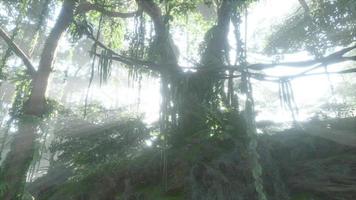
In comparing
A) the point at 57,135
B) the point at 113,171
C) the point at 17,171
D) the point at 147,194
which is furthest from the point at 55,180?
the point at 147,194

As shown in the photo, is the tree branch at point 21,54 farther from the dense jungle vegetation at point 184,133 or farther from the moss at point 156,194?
the moss at point 156,194

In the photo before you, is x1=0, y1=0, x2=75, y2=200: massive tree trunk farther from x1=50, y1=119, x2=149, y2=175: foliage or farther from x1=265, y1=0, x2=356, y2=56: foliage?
x1=265, y1=0, x2=356, y2=56: foliage

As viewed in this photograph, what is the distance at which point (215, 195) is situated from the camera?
6.41 meters

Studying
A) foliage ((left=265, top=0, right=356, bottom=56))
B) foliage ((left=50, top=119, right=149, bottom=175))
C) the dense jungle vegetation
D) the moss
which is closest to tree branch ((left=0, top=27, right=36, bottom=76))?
the dense jungle vegetation

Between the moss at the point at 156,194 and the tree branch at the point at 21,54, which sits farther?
the tree branch at the point at 21,54

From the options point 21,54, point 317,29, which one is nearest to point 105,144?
point 21,54

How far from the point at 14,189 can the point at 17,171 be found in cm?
53

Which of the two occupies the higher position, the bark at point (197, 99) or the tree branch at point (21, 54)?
the tree branch at point (21, 54)

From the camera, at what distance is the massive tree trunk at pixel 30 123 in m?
8.95

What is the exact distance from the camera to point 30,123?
9.52 m

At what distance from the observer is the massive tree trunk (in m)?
8.95

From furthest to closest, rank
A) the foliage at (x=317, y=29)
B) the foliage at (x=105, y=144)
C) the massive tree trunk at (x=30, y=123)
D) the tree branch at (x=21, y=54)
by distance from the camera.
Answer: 1. the foliage at (x=317, y=29)
2. the tree branch at (x=21, y=54)
3. the foliage at (x=105, y=144)
4. the massive tree trunk at (x=30, y=123)

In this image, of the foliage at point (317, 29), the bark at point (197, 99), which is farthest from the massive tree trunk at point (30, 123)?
the foliage at point (317, 29)

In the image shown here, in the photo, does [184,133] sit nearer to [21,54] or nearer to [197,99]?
[197,99]
